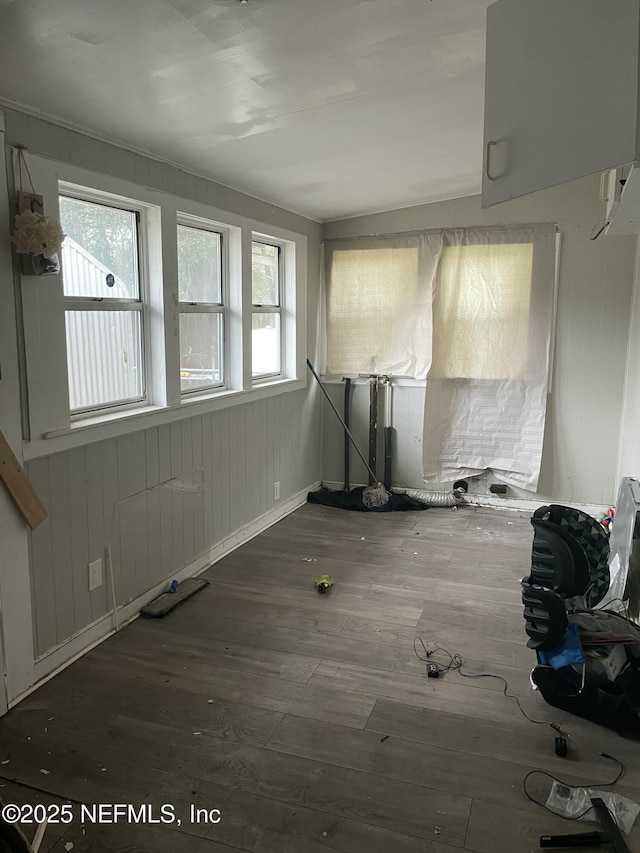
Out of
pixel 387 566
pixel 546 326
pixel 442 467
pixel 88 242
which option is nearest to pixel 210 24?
pixel 88 242

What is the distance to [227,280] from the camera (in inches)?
164

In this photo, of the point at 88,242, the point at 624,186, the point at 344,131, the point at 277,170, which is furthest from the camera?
the point at 277,170

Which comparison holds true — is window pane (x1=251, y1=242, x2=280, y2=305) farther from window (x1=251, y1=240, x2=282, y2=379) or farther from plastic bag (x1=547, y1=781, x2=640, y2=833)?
plastic bag (x1=547, y1=781, x2=640, y2=833)

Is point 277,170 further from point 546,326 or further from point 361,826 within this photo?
point 361,826

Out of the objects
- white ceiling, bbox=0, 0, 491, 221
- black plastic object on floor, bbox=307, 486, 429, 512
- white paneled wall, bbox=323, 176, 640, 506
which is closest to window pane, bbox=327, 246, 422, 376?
white paneled wall, bbox=323, 176, 640, 506

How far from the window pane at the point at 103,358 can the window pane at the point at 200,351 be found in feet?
1.29

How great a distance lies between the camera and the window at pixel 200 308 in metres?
3.78

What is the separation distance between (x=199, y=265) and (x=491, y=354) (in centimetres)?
237

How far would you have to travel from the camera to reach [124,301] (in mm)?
3273

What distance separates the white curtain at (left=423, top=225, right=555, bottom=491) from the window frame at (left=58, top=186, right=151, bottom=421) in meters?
2.54

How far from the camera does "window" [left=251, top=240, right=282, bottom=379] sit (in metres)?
4.68

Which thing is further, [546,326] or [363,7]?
[546,326]

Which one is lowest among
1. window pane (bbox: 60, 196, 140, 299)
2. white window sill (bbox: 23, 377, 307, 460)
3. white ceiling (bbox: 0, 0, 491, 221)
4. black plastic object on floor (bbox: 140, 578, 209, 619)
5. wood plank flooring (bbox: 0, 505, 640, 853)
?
wood plank flooring (bbox: 0, 505, 640, 853)

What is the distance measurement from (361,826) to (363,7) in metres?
2.46
